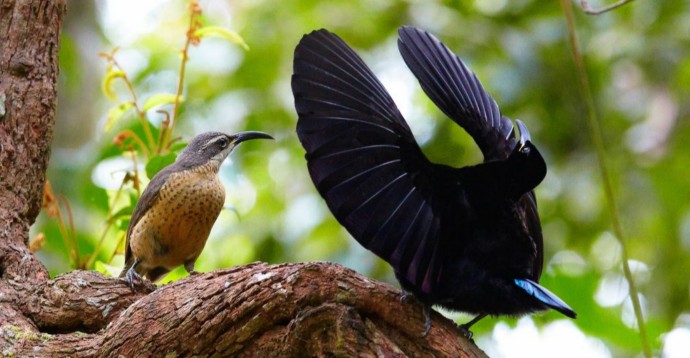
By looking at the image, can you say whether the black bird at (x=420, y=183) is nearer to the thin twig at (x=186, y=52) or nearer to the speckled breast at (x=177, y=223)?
the thin twig at (x=186, y=52)

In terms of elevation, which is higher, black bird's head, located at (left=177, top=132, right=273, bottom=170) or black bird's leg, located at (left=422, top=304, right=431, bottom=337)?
black bird's head, located at (left=177, top=132, right=273, bottom=170)

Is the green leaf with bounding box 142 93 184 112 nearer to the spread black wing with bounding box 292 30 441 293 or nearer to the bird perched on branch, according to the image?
the bird perched on branch

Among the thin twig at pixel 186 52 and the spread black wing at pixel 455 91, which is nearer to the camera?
the spread black wing at pixel 455 91

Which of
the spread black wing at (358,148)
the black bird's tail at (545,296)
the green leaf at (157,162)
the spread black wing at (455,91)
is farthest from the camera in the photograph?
the green leaf at (157,162)

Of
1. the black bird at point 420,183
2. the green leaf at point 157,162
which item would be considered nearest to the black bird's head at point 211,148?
the green leaf at point 157,162

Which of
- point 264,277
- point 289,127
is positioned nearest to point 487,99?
point 264,277

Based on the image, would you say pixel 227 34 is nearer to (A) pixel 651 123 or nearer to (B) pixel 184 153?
(B) pixel 184 153

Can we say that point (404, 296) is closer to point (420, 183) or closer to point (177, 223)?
point (420, 183)

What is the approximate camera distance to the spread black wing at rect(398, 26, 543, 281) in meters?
2.82

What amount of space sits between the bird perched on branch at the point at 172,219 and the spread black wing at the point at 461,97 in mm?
1591

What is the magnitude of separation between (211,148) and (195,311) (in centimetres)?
193

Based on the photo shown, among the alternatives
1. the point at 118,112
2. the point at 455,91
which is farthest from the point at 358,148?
the point at 118,112

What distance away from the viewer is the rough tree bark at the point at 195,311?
2641 millimetres

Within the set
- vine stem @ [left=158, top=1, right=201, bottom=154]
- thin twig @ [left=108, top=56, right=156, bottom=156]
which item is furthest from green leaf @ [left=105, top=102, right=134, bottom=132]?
vine stem @ [left=158, top=1, right=201, bottom=154]
